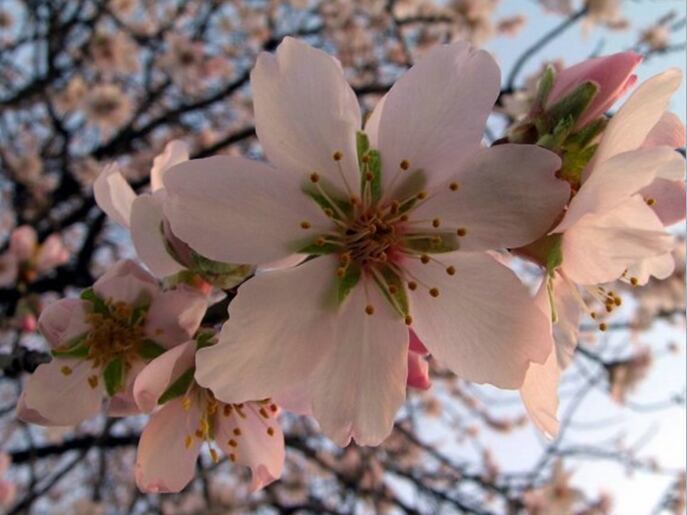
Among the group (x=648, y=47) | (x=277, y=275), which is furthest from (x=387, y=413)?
(x=648, y=47)

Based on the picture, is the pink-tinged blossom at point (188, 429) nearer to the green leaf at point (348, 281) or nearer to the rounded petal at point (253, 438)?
the rounded petal at point (253, 438)

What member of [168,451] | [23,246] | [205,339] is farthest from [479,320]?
[23,246]

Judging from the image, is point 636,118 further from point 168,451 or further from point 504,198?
point 168,451

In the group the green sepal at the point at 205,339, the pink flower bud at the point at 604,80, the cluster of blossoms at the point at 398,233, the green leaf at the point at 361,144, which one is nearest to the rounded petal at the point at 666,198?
the cluster of blossoms at the point at 398,233

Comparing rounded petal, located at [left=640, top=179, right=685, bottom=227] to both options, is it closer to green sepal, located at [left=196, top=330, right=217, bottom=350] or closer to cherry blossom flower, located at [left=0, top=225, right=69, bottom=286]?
green sepal, located at [left=196, top=330, right=217, bottom=350]

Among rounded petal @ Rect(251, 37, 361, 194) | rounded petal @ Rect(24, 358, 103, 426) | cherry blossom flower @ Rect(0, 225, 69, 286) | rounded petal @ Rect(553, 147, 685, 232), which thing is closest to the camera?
rounded petal @ Rect(553, 147, 685, 232)

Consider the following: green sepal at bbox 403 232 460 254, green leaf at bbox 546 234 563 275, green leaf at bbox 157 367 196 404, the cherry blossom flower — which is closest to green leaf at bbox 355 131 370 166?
green sepal at bbox 403 232 460 254
